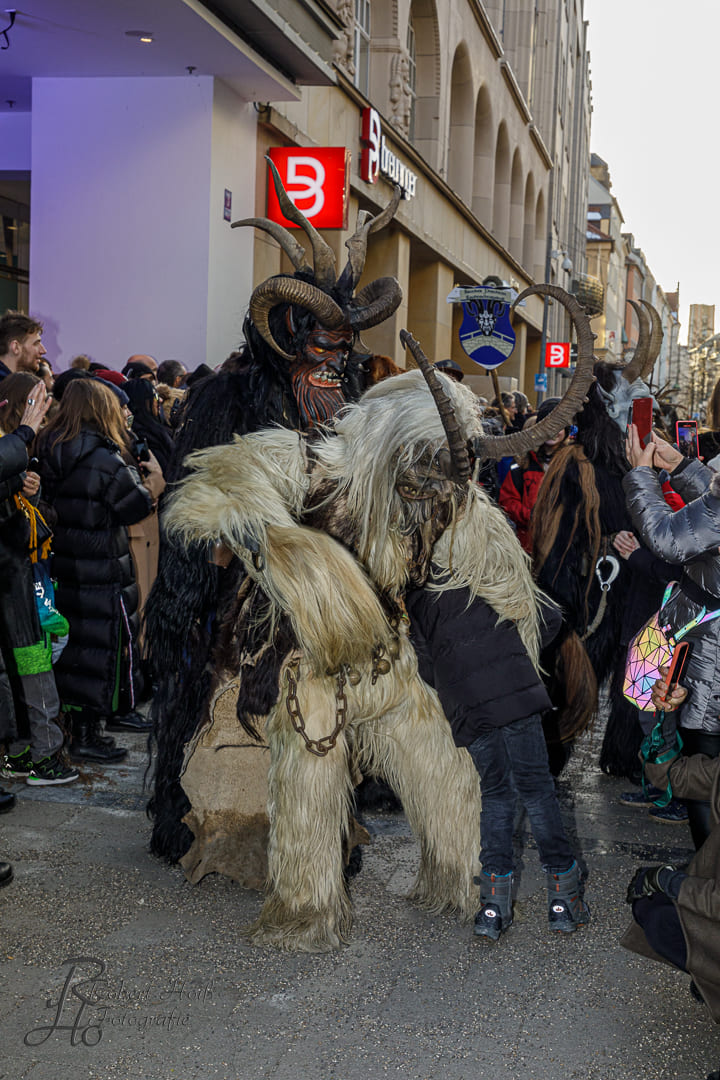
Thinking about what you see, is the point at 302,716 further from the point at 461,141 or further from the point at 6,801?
the point at 461,141

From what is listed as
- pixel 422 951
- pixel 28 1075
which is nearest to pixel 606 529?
pixel 422 951

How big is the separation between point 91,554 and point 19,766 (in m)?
1.07

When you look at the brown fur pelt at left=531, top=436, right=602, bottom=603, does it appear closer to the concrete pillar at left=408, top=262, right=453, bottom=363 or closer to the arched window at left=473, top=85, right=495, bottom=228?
the concrete pillar at left=408, top=262, right=453, bottom=363

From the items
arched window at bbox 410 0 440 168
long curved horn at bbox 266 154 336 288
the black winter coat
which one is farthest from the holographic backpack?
arched window at bbox 410 0 440 168

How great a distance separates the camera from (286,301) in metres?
3.48

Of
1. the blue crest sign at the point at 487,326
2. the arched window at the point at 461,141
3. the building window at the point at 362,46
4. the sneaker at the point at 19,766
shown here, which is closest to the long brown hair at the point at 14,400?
the sneaker at the point at 19,766

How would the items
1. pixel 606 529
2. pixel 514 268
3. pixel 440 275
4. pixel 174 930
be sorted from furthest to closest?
pixel 514 268 → pixel 440 275 → pixel 606 529 → pixel 174 930

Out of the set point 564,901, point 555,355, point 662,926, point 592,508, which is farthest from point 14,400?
point 555,355

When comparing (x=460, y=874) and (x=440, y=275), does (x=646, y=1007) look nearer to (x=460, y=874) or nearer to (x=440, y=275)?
(x=460, y=874)

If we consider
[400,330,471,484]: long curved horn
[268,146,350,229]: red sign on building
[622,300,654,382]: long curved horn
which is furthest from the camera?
[268,146,350,229]: red sign on building

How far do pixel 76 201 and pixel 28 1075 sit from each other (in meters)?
8.41

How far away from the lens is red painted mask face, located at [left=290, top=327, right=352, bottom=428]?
359 centimetres

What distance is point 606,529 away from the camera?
4637 millimetres

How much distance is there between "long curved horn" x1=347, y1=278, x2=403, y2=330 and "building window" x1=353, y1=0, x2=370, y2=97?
12.4m
